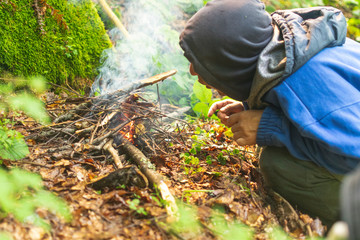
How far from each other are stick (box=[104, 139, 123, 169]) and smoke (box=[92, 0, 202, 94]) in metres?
1.03

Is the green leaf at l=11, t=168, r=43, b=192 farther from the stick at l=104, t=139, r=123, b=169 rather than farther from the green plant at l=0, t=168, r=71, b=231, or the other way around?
the stick at l=104, t=139, r=123, b=169

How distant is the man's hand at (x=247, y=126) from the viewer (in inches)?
97.5

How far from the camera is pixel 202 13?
89.0 inches

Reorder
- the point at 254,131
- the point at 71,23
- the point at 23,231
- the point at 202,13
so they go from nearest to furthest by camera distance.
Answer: the point at 23,231, the point at 202,13, the point at 254,131, the point at 71,23

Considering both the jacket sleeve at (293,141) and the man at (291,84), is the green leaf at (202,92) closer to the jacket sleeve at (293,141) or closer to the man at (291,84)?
the man at (291,84)

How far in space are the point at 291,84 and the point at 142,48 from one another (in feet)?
10.3

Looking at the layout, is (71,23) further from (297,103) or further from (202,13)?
(297,103)

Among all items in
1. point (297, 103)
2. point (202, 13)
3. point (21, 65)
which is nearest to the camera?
point (297, 103)

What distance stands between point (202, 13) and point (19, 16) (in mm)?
2190

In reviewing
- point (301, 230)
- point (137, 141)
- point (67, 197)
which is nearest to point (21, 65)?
point (137, 141)

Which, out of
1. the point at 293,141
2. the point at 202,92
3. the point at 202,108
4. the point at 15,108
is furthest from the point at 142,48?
the point at 293,141

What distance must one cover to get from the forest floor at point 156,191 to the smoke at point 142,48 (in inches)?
35.7

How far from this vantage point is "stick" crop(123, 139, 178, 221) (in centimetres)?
187

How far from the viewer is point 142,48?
4.76 metres
